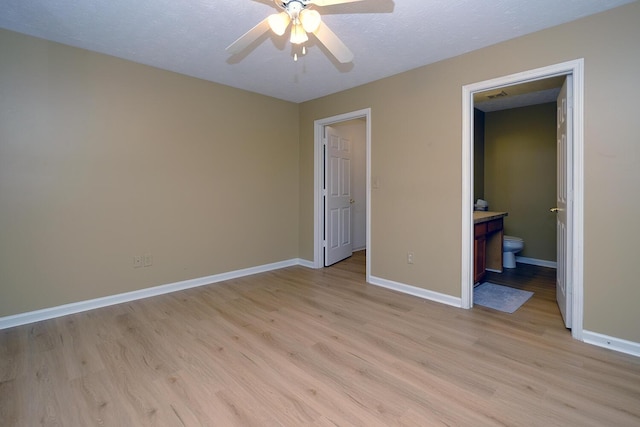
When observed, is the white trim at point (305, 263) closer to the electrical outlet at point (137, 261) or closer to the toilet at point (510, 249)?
the electrical outlet at point (137, 261)

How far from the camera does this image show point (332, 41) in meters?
1.98

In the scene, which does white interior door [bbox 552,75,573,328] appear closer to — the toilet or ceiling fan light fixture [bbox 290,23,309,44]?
the toilet

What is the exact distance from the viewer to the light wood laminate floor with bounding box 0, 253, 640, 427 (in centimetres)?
164

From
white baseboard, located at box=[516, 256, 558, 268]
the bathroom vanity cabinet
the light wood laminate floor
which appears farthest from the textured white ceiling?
white baseboard, located at box=[516, 256, 558, 268]

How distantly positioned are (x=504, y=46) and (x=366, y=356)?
2.88 m

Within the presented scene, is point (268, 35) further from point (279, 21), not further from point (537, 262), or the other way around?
point (537, 262)

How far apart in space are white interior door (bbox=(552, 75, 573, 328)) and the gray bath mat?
0.39m

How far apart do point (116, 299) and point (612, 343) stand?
4373 millimetres

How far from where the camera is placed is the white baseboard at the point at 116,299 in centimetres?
273

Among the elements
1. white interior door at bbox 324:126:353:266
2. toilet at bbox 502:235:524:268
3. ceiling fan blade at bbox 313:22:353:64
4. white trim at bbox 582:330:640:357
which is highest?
ceiling fan blade at bbox 313:22:353:64

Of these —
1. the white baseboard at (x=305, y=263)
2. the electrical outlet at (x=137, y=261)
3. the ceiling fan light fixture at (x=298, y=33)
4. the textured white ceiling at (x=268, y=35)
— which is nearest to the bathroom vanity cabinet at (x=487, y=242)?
the textured white ceiling at (x=268, y=35)

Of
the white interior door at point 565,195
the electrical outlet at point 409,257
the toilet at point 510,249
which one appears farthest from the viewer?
the toilet at point 510,249

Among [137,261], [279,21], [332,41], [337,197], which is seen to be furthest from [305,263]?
[279,21]

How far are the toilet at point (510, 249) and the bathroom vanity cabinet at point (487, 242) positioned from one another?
0.64 ft
